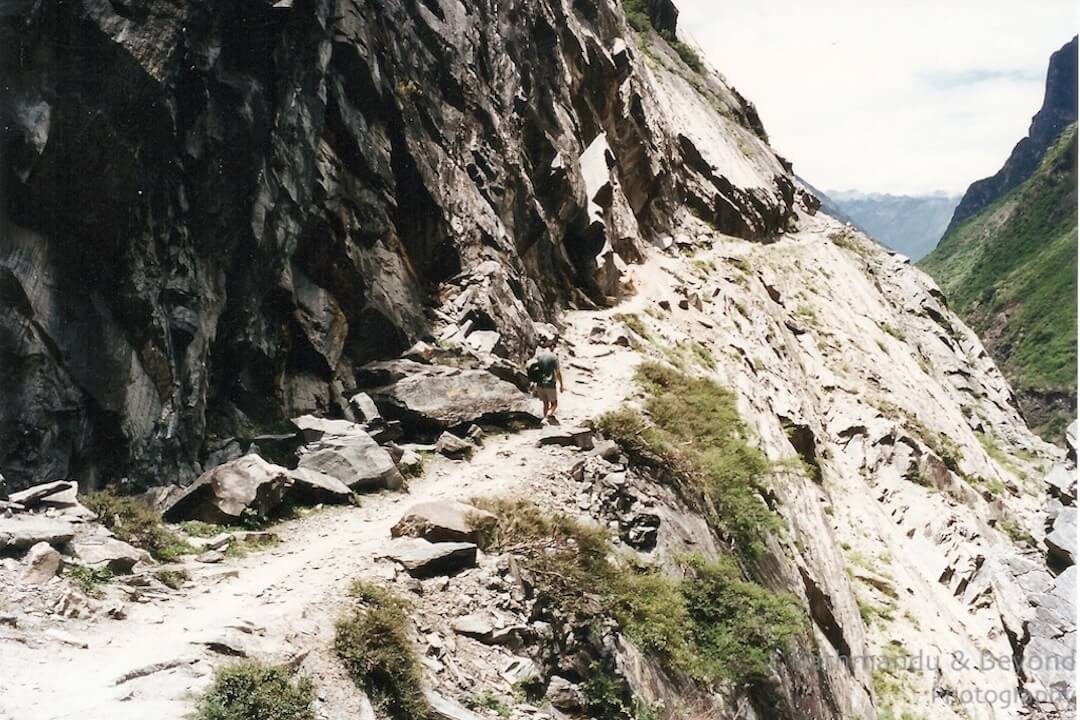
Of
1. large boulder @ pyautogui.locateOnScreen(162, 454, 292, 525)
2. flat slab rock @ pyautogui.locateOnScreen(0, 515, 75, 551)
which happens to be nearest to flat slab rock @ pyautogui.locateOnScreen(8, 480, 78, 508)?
flat slab rock @ pyautogui.locateOnScreen(0, 515, 75, 551)

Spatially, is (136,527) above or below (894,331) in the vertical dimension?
below

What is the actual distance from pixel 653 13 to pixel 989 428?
36.3 m

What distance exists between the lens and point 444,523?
30.2 ft

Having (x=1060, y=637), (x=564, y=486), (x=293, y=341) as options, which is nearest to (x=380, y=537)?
(x=564, y=486)

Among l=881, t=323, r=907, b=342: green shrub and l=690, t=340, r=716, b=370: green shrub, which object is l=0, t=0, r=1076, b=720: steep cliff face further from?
l=881, t=323, r=907, b=342: green shrub

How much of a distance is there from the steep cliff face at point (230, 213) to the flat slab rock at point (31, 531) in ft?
7.52

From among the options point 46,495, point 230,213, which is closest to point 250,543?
point 46,495

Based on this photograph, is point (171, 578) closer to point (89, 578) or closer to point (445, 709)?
point (89, 578)

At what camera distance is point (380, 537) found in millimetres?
9414

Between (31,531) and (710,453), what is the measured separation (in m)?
11.2

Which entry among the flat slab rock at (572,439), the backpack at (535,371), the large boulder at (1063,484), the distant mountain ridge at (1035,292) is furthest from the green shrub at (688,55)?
the distant mountain ridge at (1035,292)

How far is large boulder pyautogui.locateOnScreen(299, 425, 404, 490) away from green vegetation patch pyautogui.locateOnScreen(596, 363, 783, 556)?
13.7 ft

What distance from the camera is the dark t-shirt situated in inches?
616

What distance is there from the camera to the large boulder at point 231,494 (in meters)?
9.79
